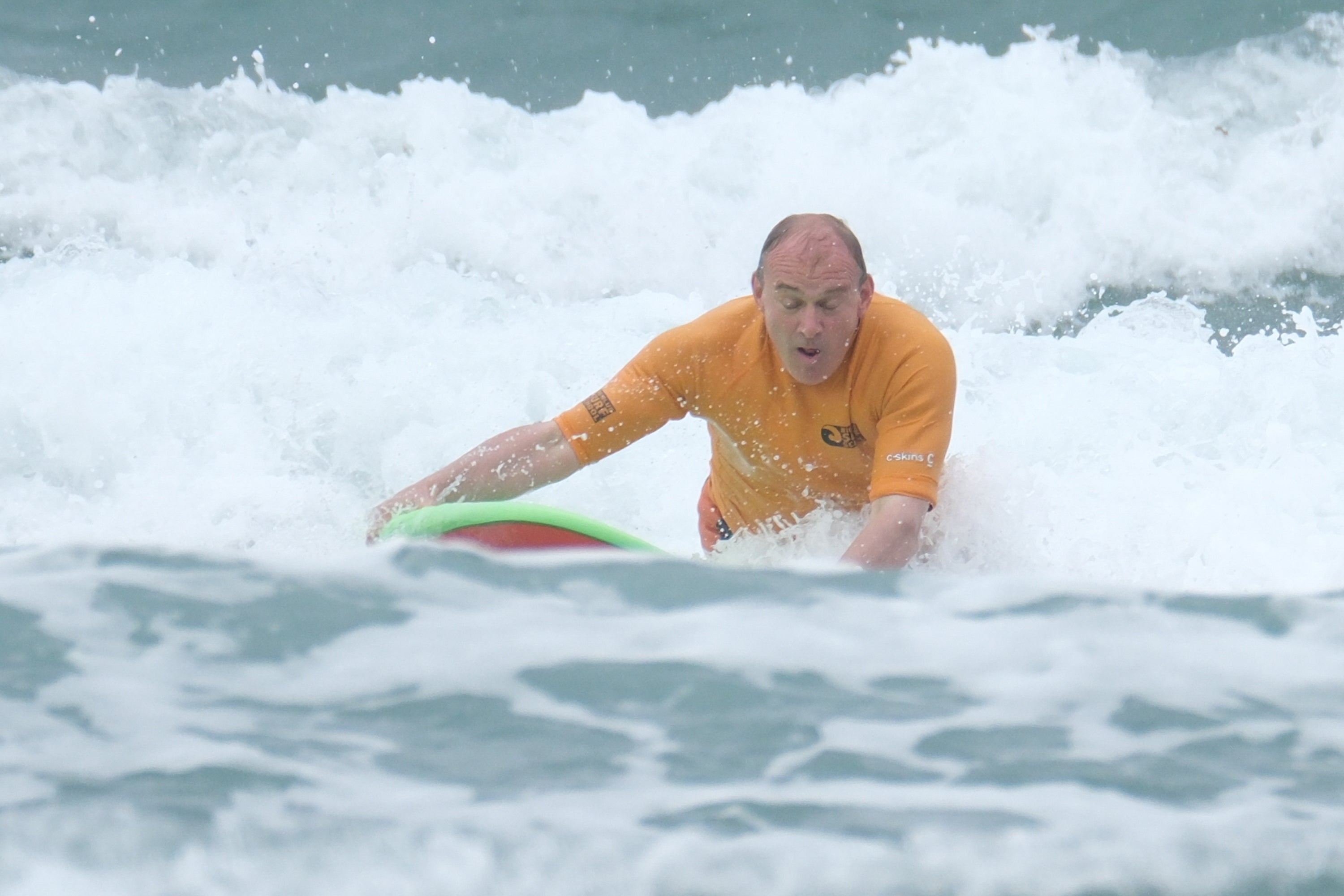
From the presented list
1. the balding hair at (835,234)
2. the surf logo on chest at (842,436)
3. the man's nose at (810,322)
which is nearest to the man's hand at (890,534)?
the surf logo on chest at (842,436)

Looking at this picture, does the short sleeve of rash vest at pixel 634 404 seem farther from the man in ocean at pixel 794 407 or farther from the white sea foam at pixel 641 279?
the white sea foam at pixel 641 279

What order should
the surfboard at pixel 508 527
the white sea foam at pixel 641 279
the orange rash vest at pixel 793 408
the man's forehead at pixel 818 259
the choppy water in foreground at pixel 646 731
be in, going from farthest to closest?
1. the white sea foam at pixel 641 279
2. the orange rash vest at pixel 793 408
3. the man's forehead at pixel 818 259
4. the surfboard at pixel 508 527
5. the choppy water in foreground at pixel 646 731

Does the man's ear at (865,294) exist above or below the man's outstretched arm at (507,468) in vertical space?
above

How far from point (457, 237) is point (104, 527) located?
2.49 m

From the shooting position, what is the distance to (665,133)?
7.40 meters

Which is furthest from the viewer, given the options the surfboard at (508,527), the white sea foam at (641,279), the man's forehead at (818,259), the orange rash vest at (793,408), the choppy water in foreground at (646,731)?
the white sea foam at (641,279)

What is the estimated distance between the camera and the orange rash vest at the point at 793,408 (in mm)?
3523

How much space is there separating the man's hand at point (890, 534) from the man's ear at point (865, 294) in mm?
464

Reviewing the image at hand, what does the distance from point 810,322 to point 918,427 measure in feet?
1.23

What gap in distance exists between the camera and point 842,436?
3662 millimetres

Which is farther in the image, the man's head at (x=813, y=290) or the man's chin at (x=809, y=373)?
the man's chin at (x=809, y=373)

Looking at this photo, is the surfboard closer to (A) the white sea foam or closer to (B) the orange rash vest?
(B) the orange rash vest

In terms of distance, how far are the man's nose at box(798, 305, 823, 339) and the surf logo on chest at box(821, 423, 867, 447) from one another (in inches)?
12.3

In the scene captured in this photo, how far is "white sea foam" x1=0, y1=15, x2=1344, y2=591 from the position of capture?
4.96 meters
